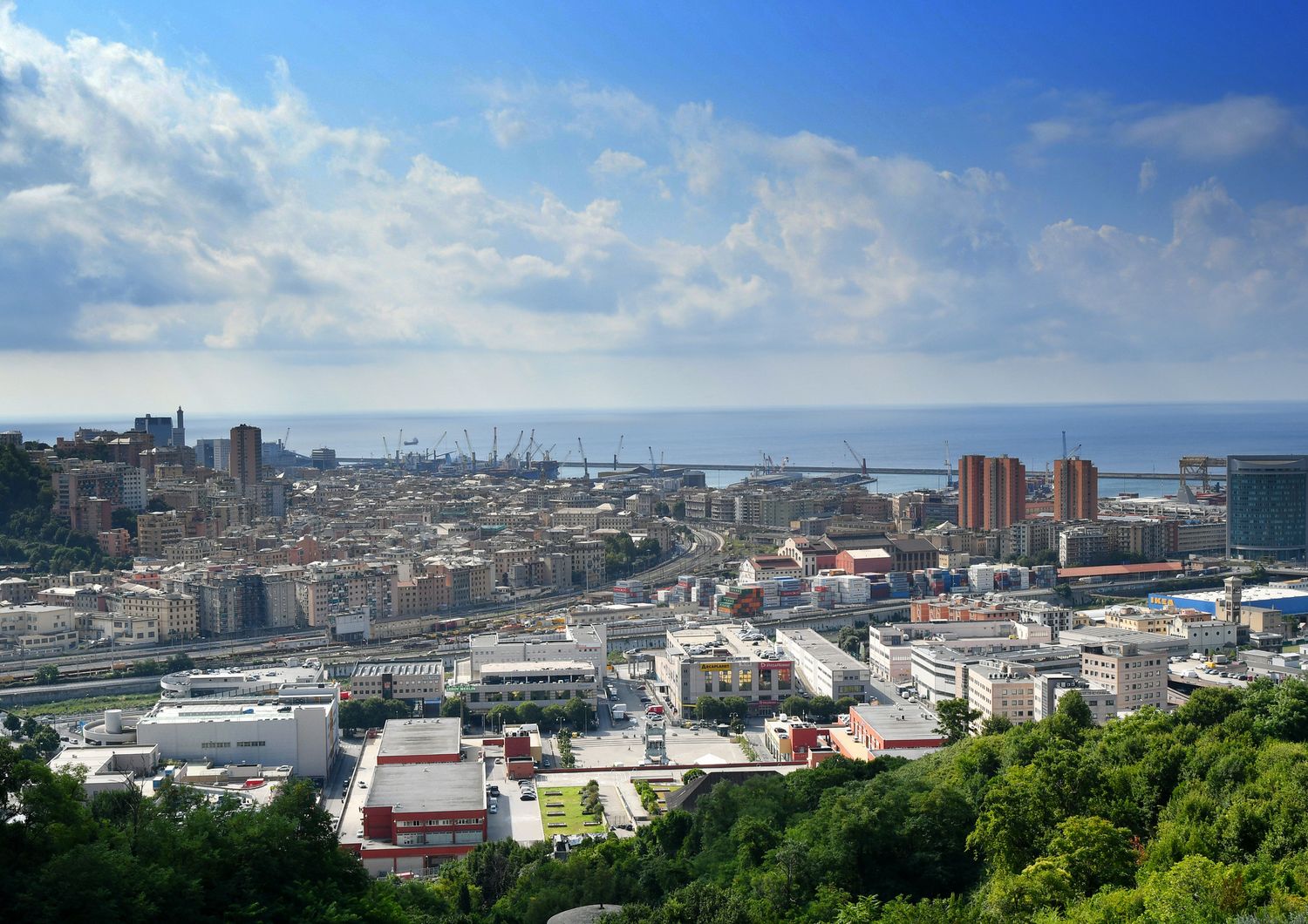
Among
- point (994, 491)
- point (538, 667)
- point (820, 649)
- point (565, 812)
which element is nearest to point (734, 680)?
point (820, 649)

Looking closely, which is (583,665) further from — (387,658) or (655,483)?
(655,483)

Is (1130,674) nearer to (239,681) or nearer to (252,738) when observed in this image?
(252,738)

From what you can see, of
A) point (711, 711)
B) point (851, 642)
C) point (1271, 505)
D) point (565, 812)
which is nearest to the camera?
point (565, 812)

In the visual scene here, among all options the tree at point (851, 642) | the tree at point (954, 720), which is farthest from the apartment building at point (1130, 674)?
the tree at point (851, 642)

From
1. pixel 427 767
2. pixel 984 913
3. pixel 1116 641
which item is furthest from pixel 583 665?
pixel 984 913

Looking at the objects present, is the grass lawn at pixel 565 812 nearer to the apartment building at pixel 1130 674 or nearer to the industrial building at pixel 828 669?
the industrial building at pixel 828 669
